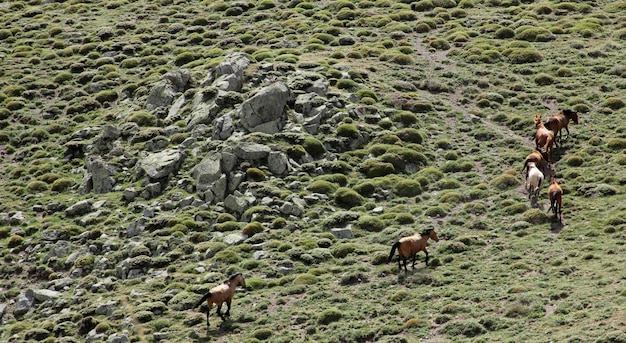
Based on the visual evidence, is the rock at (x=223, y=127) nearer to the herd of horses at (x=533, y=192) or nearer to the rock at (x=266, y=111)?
the rock at (x=266, y=111)

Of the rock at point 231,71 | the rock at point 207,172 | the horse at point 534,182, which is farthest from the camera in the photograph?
the rock at point 231,71

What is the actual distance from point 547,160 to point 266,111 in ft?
62.5

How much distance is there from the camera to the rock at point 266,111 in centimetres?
5622

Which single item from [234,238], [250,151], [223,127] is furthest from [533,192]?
[223,127]

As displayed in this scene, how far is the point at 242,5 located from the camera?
9350 cm

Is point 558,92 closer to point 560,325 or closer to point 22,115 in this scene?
point 560,325

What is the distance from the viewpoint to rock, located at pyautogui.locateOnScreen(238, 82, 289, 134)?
184ft

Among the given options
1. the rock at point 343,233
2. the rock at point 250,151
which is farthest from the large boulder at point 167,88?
the rock at point 343,233

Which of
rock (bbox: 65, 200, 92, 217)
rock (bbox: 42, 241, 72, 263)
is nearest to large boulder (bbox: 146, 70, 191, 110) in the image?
rock (bbox: 65, 200, 92, 217)

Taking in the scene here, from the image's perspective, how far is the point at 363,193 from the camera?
168ft

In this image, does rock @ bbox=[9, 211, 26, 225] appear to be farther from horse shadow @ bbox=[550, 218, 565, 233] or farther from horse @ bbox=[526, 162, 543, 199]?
horse shadow @ bbox=[550, 218, 565, 233]

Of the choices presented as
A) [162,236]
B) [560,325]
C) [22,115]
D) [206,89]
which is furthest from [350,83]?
[560,325]

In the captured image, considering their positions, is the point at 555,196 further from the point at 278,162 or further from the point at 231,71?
the point at 231,71

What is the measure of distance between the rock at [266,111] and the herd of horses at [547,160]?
55.5ft
